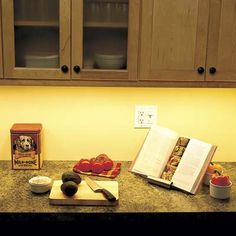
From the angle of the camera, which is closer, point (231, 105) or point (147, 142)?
point (147, 142)

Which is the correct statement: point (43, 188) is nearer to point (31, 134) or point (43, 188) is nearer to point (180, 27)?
point (31, 134)

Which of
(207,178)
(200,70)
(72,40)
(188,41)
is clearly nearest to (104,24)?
(72,40)

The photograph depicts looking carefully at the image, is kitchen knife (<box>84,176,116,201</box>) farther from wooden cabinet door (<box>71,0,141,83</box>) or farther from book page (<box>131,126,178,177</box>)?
wooden cabinet door (<box>71,0,141,83</box>)

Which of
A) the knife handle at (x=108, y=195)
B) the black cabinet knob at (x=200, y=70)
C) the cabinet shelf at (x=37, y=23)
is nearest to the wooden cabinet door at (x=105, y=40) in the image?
the cabinet shelf at (x=37, y=23)

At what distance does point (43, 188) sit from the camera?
189 cm

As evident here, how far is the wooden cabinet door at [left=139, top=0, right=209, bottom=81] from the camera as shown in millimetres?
1917

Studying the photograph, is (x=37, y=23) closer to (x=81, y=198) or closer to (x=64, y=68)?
(x=64, y=68)

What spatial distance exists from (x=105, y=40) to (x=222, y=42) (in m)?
0.55

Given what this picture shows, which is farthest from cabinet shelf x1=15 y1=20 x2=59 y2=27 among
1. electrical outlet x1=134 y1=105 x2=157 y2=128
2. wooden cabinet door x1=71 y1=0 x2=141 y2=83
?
electrical outlet x1=134 y1=105 x2=157 y2=128

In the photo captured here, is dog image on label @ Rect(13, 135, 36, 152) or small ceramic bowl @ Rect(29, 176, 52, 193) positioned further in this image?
dog image on label @ Rect(13, 135, 36, 152)

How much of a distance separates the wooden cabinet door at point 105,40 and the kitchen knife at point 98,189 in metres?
0.49

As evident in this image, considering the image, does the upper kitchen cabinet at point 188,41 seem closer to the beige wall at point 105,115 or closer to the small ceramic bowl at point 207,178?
the beige wall at point 105,115

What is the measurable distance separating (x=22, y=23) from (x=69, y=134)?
691 mm

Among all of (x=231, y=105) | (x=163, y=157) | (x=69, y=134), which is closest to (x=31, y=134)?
(x=69, y=134)
